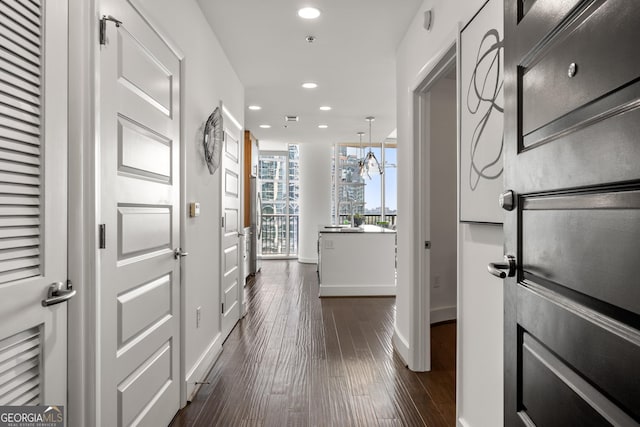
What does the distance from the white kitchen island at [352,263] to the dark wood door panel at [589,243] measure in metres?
4.44

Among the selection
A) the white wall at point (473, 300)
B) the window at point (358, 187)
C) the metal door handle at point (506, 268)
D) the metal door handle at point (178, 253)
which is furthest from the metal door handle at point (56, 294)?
the window at point (358, 187)

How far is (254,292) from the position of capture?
5617 mm

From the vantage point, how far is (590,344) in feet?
2.19

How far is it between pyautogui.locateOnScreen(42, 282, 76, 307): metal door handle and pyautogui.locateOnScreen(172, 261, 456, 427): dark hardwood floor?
1283 mm

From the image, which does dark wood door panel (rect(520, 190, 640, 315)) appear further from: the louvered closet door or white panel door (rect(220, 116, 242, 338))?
white panel door (rect(220, 116, 242, 338))

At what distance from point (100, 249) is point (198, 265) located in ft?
4.29

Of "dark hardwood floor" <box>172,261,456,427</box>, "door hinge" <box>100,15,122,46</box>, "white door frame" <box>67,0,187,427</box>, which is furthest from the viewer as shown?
"dark hardwood floor" <box>172,261,456,427</box>

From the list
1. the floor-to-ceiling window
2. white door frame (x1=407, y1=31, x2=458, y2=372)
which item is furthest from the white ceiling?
the floor-to-ceiling window

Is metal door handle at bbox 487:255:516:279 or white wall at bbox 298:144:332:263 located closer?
metal door handle at bbox 487:255:516:279

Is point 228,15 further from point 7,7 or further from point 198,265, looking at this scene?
point 7,7

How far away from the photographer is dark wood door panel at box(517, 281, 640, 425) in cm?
57

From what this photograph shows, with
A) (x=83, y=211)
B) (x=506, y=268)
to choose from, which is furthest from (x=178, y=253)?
(x=506, y=268)

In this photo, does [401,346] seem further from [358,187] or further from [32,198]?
[358,187]

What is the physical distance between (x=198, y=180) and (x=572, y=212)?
7.77 feet
